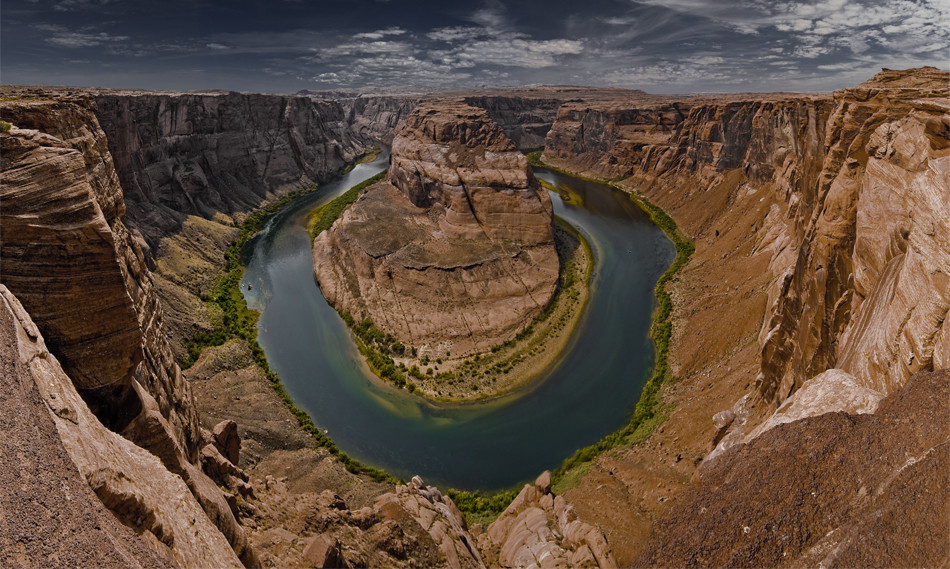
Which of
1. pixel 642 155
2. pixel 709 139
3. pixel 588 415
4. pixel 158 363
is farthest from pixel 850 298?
pixel 642 155

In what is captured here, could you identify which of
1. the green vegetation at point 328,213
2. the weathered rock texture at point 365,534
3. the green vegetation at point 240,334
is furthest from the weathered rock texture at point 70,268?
the green vegetation at point 328,213

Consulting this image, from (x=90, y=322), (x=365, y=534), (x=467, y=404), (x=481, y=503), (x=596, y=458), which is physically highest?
(x=90, y=322)

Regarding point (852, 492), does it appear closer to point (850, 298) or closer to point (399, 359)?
point (850, 298)

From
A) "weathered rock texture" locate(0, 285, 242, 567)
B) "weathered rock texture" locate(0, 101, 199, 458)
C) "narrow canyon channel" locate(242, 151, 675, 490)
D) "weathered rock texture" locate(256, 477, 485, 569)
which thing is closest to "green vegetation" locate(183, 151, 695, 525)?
"narrow canyon channel" locate(242, 151, 675, 490)

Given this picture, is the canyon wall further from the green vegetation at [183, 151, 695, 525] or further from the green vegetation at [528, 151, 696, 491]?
the green vegetation at [183, 151, 695, 525]

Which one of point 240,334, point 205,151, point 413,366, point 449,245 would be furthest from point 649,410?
point 205,151

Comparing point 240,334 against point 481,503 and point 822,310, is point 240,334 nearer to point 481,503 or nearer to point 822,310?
point 481,503

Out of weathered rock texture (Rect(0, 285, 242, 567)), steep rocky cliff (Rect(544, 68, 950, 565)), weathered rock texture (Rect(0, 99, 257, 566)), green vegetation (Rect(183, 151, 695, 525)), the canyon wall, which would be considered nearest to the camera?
weathered rock texture (Rect(0, 285, 242, 567))
